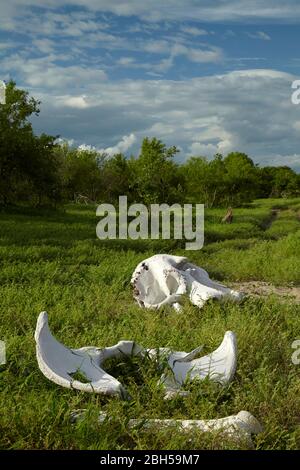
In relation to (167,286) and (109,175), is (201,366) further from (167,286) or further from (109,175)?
(109,175)

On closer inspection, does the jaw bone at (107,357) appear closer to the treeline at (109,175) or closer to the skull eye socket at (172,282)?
the skull eye socket at (172,282)

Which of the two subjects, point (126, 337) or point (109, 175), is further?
point (109, 175)

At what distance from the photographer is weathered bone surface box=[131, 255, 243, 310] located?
872cm

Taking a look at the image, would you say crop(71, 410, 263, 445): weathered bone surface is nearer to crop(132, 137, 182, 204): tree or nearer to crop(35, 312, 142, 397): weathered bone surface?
crop(35, 312, 142, 397): weathered bone surface

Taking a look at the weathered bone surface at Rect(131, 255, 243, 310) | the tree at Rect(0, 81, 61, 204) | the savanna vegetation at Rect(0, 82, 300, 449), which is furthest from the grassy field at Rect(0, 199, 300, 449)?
the tree at Rect(0, 81, 61, 204)

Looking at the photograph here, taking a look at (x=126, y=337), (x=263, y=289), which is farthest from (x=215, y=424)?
(x=263, y=289)

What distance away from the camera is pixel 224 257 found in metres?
16.1

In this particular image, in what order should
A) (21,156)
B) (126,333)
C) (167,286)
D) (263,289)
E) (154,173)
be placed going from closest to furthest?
(126,333)
(167,286)
(263,289)
(21,156)
(154,173)

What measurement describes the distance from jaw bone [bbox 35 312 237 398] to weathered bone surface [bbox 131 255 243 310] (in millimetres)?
2733

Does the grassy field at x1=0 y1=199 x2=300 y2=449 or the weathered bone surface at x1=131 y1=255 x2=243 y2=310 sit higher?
the weathered bone surface at x1=131 y1=255 x2=243 y2=310

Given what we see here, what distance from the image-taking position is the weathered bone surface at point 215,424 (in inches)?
172

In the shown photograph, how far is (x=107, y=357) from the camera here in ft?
18.6

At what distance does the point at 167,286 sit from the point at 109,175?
52742mm
